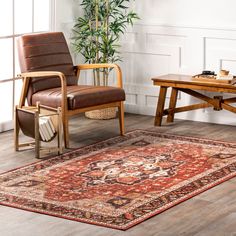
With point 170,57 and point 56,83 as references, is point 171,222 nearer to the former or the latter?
point 56,83

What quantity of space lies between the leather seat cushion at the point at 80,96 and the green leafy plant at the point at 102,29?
3.09 ft

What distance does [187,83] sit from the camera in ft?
21.2

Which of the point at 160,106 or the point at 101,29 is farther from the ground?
the point at 101,29

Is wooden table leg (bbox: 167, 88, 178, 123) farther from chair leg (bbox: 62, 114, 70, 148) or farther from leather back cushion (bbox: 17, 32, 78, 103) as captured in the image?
chair leg (bbox: 62, 114, 70, 148)

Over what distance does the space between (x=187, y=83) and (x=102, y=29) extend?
104 cm

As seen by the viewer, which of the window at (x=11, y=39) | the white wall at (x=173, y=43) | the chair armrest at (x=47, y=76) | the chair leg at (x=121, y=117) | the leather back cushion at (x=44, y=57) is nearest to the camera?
the chair armrest at (x=47, y=76)

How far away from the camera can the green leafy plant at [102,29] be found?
6953mm

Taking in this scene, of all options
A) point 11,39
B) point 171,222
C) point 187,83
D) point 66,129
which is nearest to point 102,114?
point 187,83

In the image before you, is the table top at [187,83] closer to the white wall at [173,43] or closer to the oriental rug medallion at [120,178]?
the white wall at [173,43]

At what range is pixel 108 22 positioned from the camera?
283 inches

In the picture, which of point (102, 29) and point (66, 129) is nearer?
point (66, 129)

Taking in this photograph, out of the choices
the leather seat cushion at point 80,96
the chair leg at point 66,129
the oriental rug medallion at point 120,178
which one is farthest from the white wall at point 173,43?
the chair leg at point 66,129

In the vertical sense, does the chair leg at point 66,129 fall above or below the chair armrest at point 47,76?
below

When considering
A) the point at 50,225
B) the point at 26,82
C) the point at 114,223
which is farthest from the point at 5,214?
the point at 26,82
